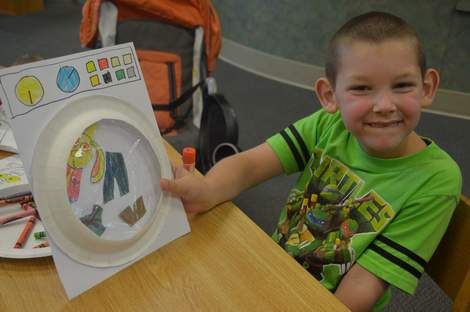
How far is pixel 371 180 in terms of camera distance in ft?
2.72

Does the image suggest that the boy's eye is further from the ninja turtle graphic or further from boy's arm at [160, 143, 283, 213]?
boy's arm at [160, 143, 283, 213]

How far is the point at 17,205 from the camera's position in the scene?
714 millimetres

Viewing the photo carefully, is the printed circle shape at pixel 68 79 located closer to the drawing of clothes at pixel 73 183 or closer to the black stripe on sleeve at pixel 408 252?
the drawing of clothes at pixel 73 183

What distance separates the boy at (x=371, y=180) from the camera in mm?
735

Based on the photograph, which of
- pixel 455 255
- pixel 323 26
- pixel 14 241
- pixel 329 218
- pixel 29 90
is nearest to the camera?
pixel 29 90

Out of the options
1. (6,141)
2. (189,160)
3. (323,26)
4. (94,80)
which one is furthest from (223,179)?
(323,26)

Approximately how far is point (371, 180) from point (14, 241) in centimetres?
59

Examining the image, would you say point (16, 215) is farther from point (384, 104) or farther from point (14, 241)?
point (384, 104)

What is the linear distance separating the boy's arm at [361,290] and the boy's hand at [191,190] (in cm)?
26

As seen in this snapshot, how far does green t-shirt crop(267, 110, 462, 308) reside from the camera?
74 centimetres

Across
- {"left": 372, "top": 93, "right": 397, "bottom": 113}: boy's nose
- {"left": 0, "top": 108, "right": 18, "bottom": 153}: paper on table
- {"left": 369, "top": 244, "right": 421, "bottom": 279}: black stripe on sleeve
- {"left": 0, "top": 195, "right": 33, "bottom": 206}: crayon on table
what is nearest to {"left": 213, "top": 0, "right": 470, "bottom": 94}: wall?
{"left": 372, "top": 93, "right": 397, "bottom": 113}: boy's nose

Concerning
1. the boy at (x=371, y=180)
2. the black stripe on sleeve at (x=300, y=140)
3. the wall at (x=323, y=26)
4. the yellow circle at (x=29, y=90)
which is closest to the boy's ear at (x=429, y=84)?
the boy at (x=371, y=180)

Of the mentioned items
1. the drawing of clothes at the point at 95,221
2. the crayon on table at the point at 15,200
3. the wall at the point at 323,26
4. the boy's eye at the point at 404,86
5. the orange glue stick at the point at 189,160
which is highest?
the boy's eye at the point at 404,86

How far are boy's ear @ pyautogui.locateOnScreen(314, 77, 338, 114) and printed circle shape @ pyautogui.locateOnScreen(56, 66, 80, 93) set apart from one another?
47cm
